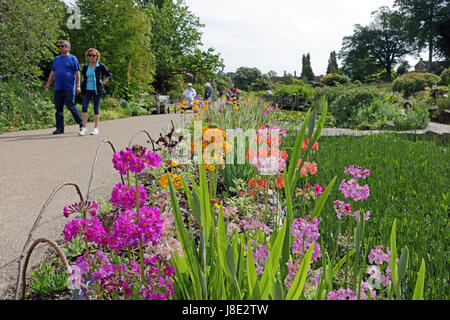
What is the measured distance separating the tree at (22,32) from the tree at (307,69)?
60.1 m

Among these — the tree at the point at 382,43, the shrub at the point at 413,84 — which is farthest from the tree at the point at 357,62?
the shrub at the point at 413,84

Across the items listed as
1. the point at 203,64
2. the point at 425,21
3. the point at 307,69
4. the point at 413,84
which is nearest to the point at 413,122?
the point at 413,84

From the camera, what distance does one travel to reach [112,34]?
52.1 ft

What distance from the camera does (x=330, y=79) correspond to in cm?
3862

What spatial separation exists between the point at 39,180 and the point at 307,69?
227 ft

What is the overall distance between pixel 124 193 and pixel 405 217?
2020 mm

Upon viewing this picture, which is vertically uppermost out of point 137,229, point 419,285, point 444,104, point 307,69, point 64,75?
point 307,69

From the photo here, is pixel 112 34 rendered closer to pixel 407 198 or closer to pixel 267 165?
pixel 407 198

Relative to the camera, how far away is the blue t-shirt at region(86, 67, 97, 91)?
274 inches

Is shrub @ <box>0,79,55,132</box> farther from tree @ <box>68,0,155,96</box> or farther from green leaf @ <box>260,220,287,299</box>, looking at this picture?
green leaf @ <box>260,220,287,299</box>

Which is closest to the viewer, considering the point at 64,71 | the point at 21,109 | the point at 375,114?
the point at 64,71

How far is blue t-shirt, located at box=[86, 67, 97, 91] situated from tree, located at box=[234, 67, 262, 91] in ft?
151

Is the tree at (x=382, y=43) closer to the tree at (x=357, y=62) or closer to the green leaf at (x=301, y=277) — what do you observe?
the tree at (x=357, y=62)
